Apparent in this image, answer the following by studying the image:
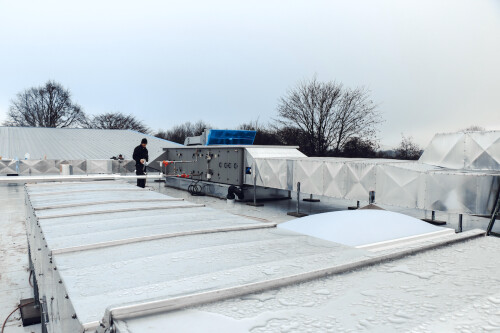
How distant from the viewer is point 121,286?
1739mm

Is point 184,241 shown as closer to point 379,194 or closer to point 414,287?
point 414,287

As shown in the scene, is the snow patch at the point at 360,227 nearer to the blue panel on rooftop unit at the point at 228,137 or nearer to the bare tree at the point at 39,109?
the blue panel on rooftop unit at the point at 228,137

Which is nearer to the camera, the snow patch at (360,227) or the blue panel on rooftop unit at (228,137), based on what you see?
the snow patch at (360,227)

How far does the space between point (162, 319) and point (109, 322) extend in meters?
0.17

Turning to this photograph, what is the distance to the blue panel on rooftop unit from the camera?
14534 millimetres

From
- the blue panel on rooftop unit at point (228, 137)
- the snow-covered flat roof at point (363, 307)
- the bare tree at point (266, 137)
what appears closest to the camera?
the snow-covered flat roof at point (363, 307)

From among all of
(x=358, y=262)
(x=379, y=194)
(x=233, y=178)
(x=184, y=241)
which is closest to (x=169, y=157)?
(x=233, y=178)

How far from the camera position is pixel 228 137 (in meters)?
14.8

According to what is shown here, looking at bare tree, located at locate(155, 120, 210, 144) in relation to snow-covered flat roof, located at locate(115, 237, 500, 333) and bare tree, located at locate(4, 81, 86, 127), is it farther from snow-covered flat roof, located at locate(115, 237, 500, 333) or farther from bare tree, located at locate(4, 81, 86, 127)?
snow-covered flat roof, located at locate(115, 237, 500, 333)

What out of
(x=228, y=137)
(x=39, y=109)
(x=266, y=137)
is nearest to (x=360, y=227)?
(x=228, y=137)

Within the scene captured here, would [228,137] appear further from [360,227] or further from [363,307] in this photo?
[363,307]

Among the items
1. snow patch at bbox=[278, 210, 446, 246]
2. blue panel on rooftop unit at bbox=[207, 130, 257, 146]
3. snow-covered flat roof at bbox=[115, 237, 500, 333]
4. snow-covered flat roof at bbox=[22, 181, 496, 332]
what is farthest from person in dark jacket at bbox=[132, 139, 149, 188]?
snow-covered flat roof at bbox=[115, 237, 500, 333]

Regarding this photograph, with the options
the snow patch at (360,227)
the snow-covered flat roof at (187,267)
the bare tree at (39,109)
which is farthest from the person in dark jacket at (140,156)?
the bare tree at (39,109)

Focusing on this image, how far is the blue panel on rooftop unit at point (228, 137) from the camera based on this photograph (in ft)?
47.7
